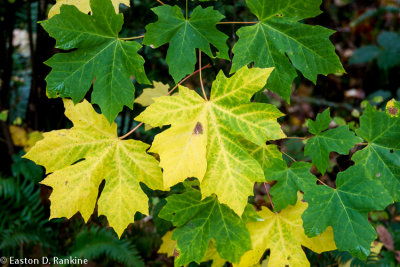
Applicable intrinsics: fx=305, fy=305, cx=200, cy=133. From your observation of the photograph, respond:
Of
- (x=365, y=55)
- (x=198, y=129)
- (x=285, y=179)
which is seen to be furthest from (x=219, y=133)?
(x=365, y=55)

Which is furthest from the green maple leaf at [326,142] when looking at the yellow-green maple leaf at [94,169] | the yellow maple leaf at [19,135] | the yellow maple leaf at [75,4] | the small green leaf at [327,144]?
the yellow maple leaf at [19,135]

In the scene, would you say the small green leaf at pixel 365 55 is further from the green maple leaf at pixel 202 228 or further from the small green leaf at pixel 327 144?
the green maple leaf at pixel 202 228

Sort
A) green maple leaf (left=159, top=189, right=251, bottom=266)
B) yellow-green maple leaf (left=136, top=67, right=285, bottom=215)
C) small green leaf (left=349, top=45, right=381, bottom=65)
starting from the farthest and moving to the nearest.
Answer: small green leaf (left=349, top=45, right=381, bottom=65) < green maple leaf (left=159, top=189, right=251, bottom=266) < yellow-green maple leaf (left=136, top=67, right=285, bottom=215)

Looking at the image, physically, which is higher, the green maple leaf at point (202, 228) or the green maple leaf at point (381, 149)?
the green maple leaf at point (381, 149)

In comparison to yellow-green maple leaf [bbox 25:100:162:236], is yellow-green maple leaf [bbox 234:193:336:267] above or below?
below

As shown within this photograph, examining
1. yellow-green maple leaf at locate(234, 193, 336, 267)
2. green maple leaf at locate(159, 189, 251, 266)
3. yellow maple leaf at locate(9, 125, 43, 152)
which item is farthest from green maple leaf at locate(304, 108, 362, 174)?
yellow maple leaf at locate(9, 125, 43, 152)

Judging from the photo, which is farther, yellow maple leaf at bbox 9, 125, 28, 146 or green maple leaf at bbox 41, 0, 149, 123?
yellow maple leaf at bbox 9, 125, 28, 146

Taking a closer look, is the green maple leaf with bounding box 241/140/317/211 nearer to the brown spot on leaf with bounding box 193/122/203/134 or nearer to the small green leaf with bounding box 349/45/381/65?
the brown spot on leaf with bounding box 193/122/203/134

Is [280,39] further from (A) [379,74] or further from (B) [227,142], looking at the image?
(A) [379,74]
